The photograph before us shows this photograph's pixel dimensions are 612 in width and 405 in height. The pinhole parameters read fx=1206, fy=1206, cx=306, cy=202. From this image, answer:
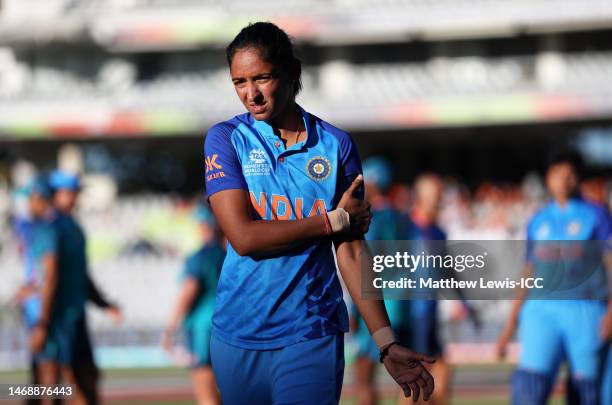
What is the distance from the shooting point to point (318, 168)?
13.8 ft

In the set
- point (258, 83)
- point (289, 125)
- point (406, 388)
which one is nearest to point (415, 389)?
point (406, 388)

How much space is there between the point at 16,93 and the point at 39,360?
3607 centimetres

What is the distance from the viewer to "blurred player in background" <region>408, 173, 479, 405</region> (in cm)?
1012

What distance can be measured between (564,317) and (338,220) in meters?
4.18

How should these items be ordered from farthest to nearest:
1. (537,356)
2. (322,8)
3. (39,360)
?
(322,8), (39,360), (537,356)

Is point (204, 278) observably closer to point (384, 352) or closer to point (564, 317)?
point (564, 317)

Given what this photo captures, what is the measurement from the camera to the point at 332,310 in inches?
166

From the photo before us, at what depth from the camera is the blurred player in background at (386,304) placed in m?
9.65

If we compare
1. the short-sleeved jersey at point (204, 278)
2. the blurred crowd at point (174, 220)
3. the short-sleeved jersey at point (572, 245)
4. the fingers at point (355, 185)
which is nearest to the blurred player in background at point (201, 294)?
the short-sleeved jersey at point (204, 278)

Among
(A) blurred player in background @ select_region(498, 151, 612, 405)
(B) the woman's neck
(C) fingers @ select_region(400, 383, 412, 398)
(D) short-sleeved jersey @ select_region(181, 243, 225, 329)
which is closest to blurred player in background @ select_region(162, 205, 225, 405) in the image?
(D) short-sleeved jersey @ select_region(181, 243, 225, 329)

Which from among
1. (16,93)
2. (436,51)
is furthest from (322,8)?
(16,93)

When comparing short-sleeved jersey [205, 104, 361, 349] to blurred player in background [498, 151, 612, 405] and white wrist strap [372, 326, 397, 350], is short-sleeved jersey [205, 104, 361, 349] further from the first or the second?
blurred player in background [498, 151, 612, 405]

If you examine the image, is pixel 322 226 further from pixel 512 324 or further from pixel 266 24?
pixel 512 324

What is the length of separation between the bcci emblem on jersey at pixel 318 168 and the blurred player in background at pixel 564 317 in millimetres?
3826
